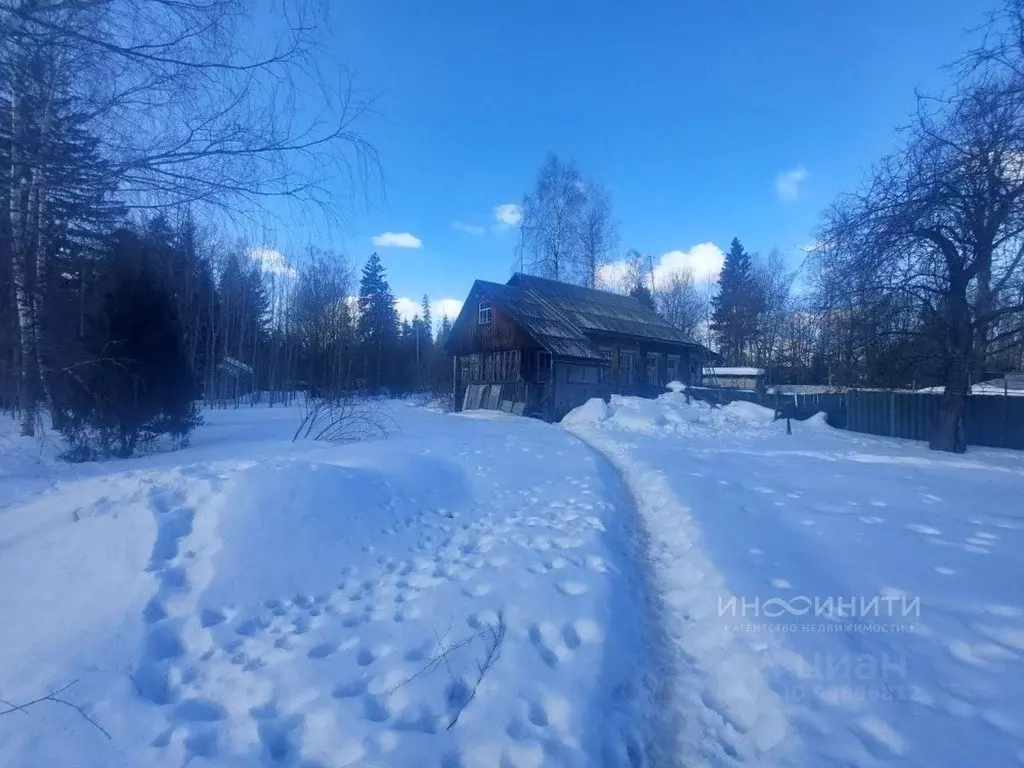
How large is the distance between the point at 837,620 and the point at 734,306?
48.3 meters

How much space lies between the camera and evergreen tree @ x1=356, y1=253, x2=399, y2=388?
4369 centimetres

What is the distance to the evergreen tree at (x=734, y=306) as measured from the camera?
45625mm

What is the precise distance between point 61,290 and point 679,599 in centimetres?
623

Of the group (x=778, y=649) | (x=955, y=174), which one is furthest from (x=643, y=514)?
(x=955, y=174)

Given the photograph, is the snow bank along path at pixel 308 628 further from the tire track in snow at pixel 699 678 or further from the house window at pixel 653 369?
the house window at pixel 653 369

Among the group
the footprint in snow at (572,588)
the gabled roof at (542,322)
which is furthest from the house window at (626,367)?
the footprint in snow at (572,588)

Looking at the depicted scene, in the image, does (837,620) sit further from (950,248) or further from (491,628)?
(950,248)

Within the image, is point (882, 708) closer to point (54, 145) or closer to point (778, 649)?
point (778, 649)

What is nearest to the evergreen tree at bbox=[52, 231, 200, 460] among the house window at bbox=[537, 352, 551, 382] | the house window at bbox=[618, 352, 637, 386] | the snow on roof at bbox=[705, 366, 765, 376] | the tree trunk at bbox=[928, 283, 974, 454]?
the house window at bbox=[537, 352, 551, 382]

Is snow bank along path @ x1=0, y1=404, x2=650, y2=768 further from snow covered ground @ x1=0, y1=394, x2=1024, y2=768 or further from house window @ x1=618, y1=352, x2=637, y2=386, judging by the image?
house window @ x1=618, y1=352, x2=637, y2=386

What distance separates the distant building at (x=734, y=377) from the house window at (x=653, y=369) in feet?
33.3

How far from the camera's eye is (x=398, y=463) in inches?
290

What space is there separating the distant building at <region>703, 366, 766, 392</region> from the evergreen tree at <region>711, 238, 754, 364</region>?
8.87 m

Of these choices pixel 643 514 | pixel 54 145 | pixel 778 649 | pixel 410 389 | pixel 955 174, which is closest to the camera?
pixel 54 145
